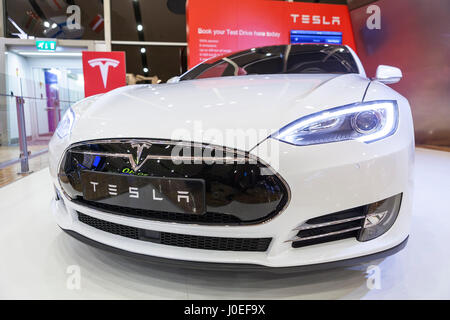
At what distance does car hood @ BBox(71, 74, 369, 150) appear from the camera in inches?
36.3

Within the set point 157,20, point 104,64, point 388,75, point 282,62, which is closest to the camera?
point 388,75

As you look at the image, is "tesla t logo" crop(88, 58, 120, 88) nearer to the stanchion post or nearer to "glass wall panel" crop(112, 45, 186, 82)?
the stanchion post

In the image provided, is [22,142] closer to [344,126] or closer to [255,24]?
[344,126]

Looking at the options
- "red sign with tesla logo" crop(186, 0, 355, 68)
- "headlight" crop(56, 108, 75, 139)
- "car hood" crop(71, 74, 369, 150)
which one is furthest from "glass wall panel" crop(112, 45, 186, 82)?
"car hood" crop(71, 74, 369, 150)

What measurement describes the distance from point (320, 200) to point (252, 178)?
0.66 feet

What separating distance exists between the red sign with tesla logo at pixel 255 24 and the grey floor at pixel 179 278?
4.67 metres

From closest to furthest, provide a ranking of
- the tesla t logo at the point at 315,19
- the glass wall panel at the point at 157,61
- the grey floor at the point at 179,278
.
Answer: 1. the grey floor at the point at 179,278
2. the tesla t logo at the point at 315,19
3. the glass wall panel at the point at 157,61

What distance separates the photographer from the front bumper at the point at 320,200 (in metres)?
0.87

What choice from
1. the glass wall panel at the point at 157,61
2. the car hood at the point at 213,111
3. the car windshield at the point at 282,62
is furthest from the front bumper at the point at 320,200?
the glass wall panel at the point at 157,61

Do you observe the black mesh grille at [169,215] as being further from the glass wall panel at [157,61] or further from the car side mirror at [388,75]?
the glass wall panel at [157,61]

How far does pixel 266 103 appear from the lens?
1.02 meters

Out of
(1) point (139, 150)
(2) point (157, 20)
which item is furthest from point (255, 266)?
(2) point (157, 20)

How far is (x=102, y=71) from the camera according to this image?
3.97 m
